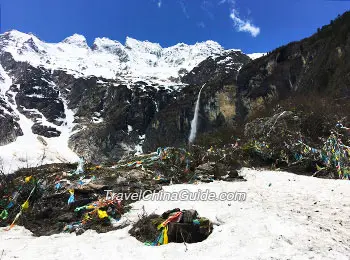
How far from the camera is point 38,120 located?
13900 cm

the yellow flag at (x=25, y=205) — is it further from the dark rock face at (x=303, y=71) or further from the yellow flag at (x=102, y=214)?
the dark rock face at (x=303, y=71)

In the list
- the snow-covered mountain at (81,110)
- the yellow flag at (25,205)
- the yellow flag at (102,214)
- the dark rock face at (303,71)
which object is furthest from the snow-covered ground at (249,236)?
the snow-covered mountain at (81,110)

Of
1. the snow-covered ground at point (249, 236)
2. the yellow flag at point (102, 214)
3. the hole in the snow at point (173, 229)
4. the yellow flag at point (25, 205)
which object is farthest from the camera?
the yellow flag at point (25, 205)

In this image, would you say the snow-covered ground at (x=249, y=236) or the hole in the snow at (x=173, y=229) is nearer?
the snow-covered ground at (x=249, y=236)

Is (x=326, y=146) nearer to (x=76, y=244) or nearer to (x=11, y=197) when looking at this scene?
(x=76, y=244)

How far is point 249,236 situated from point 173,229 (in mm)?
1628

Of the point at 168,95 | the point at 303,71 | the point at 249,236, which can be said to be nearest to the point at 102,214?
the point at 249,236

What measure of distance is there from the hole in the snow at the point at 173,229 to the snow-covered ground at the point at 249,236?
0.74 ft

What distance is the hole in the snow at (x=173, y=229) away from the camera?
6852 mm

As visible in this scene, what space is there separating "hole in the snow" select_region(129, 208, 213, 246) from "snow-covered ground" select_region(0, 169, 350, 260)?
0.74ft

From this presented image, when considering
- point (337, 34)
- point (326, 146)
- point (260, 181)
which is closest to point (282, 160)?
point (326, 146)

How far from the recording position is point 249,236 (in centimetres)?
625

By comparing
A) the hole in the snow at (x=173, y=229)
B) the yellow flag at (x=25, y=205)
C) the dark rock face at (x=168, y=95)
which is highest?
the dark rock face at (x=168, y=95)

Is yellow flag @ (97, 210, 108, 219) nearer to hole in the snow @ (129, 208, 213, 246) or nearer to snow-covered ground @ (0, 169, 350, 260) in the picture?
snow-covered ground @ (0, 169, 350, 260)
